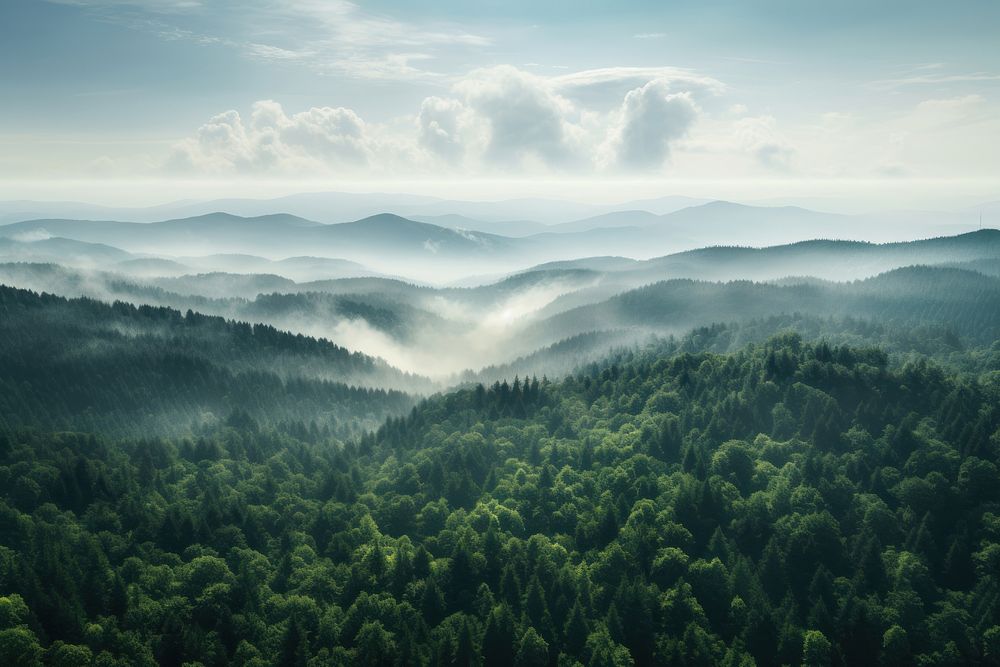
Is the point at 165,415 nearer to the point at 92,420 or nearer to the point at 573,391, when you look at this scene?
the point at 92,420

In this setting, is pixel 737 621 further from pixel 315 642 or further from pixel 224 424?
pixel 224 424

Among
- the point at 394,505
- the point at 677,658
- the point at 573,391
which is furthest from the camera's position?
the point at 573,391

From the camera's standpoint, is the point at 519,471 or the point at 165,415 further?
the point at 165,415

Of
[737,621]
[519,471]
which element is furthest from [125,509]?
[737,621]

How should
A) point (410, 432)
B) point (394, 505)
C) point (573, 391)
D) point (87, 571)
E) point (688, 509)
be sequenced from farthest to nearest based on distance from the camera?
point (573, 391)
point (410, 432)
point (394, 505)
point (688, 509)
point (87, 571)

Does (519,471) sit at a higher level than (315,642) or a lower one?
higher

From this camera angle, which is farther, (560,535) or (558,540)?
(560,535)

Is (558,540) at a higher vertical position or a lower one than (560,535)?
lower
